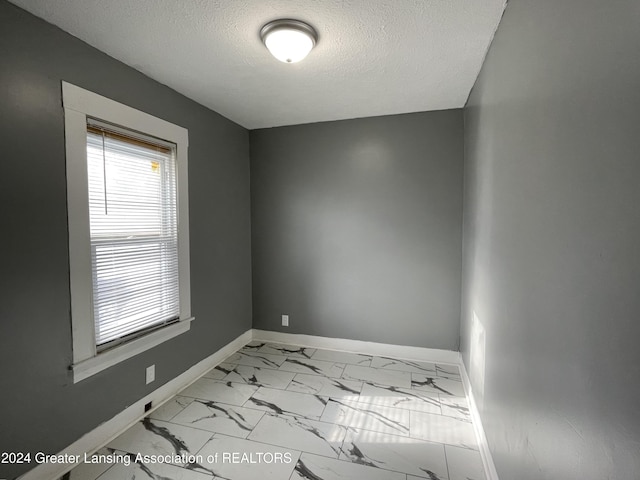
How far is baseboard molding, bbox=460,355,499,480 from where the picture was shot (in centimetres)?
162

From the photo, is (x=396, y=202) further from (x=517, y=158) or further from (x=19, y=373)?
(x=19, y=373)

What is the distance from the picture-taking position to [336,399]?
94.3 inches

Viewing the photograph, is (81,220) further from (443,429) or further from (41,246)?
(443,429)

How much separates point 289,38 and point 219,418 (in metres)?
2.52

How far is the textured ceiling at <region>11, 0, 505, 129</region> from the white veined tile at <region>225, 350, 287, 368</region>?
99.3 inches

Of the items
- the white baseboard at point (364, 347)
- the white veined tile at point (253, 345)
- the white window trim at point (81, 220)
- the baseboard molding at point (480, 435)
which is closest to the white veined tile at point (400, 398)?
the baseboard molding at point (480, 435)

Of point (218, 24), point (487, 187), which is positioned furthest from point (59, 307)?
point (487, 187)

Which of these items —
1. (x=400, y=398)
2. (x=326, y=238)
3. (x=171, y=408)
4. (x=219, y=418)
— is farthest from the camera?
(x=326, y=238)

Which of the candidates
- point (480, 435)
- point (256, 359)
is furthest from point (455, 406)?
point (256, 359)

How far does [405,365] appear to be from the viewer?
2.97 metres

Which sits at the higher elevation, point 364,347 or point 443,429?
point 364,347

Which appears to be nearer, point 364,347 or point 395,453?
point 395,453

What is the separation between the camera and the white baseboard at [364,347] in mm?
3012

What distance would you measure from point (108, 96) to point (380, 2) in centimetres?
173
